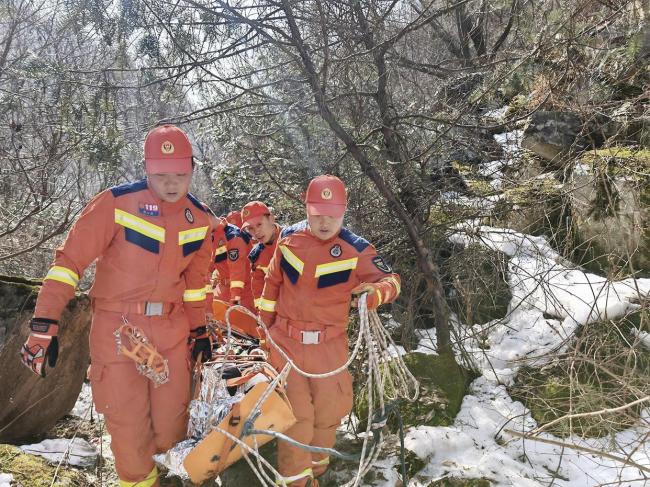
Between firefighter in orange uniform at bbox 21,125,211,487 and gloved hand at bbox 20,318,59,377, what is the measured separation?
15 centimetres

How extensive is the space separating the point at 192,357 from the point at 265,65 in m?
2.92

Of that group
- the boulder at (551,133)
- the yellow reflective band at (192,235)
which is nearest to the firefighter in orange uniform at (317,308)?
the yellow reflective band at (192,235)

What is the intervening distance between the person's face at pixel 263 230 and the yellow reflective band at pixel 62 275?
84.9 inches

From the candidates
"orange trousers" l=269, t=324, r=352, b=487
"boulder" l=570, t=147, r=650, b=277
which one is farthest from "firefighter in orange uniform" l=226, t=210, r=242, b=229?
"boulder" l=570, t=147, r=650, b=277

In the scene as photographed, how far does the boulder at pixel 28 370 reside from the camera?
150 inches

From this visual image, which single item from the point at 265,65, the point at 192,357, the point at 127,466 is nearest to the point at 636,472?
the point at 192,357

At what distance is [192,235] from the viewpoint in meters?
3.00

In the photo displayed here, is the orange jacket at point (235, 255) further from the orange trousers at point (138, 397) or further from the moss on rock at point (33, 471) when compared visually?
the moss on rock at point (33, 471)

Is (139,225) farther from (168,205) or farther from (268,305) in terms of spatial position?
(268,305)

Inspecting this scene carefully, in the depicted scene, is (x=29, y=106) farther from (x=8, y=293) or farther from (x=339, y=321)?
(x=339, y=321)

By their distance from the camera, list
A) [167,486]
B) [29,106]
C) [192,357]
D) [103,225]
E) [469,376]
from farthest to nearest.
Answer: [29,106]
[469,376]
[167,486]
[192,357]
[103,225]

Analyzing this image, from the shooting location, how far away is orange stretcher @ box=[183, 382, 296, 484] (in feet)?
8.28

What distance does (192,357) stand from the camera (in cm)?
315

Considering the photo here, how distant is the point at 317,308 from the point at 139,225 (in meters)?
1.21
